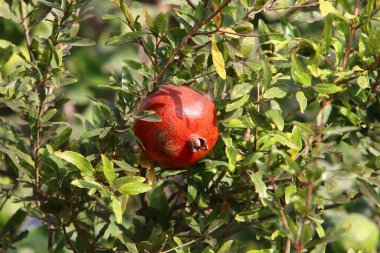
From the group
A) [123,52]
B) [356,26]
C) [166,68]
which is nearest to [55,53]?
[166,68]

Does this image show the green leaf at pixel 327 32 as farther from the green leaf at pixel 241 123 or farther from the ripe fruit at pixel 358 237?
the ripe fruit at pixel 358 237

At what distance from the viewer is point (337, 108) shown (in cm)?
126

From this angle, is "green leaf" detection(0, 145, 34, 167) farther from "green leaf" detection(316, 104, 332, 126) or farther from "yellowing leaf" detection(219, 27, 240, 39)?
"green leaf" detection(316, 104, 332, 126)

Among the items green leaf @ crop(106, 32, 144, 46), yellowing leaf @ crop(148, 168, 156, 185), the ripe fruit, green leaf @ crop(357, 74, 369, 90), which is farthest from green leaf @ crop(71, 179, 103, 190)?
the ripe fruit

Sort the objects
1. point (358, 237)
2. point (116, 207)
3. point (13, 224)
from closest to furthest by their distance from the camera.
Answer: point (116, 207), point (13, 224), point (358, 237)

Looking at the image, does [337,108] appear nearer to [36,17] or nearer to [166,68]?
[166,68]

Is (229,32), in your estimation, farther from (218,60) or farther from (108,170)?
(108,170)

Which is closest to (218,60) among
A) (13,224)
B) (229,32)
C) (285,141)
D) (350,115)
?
(229,32)

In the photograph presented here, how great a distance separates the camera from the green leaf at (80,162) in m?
1.08

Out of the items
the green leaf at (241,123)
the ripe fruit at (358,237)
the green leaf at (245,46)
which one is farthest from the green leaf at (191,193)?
the ripe fruit at (358,237)

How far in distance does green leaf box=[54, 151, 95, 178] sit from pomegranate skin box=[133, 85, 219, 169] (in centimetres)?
9

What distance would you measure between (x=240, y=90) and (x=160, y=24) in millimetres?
154

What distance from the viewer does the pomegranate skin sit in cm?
111

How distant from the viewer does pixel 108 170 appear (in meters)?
1.06
